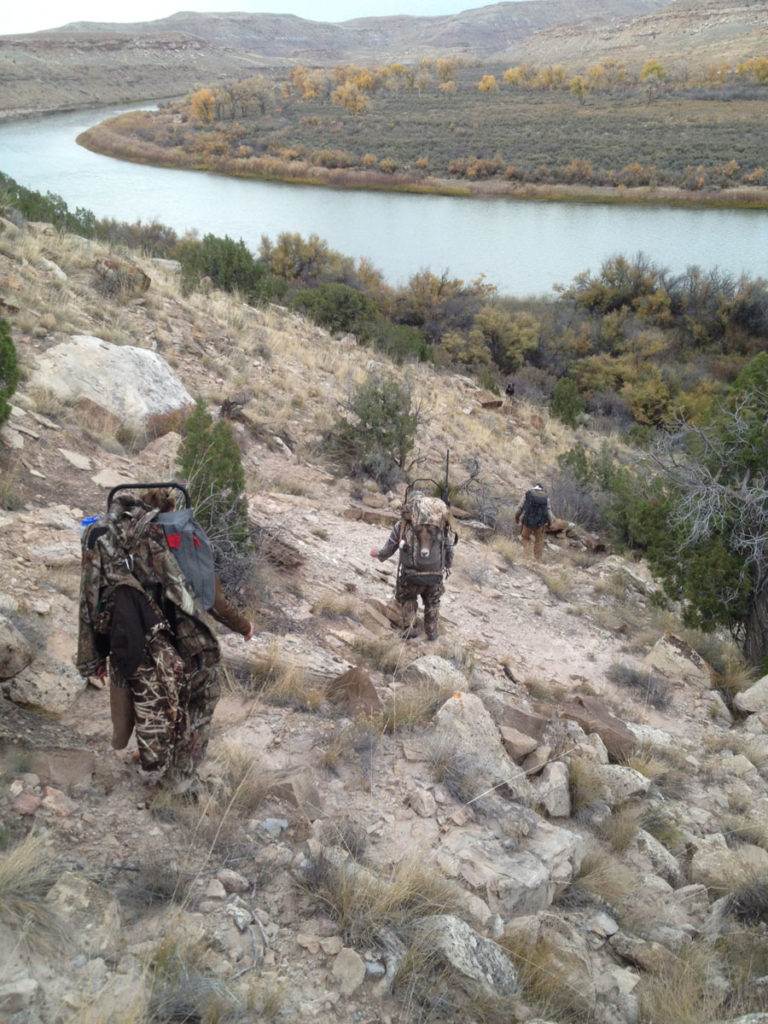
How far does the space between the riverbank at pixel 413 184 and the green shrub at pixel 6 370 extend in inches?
1629

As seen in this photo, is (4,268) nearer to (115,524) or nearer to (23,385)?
(23,385)

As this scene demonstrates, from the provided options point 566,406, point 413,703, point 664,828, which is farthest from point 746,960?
point 566,406

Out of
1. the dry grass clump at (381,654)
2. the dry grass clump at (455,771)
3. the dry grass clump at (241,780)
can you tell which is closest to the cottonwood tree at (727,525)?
the dry grass clump at (381,654)

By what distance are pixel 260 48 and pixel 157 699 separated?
177 m

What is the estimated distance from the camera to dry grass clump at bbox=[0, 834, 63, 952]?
2234mm

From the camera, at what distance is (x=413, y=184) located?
44781 millimetres

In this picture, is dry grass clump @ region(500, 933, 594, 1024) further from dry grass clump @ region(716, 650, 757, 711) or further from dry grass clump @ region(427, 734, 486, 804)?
dry grass clump @ region(716, 650, 757, 711)

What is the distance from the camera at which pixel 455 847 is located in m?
3.39

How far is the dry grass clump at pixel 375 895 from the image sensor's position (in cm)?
270

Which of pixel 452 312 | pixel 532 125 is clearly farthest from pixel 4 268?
pixel 532 125

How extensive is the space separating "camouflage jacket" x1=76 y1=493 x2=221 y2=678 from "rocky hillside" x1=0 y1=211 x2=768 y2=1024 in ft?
2.40

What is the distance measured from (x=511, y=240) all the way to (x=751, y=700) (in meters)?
29.5

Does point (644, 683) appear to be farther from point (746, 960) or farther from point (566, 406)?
point (566, 406)

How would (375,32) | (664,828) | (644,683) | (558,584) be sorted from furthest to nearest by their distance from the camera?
(375,32) < (558,584) < (644,683) < (664,828)
